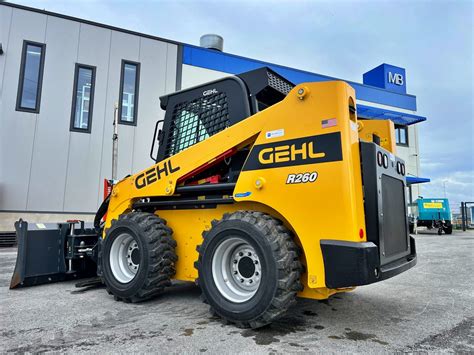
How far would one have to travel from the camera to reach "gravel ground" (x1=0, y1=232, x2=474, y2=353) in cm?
292

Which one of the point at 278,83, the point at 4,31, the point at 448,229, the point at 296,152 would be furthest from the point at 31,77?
the point at 448,229

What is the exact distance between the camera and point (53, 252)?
544 centimetres

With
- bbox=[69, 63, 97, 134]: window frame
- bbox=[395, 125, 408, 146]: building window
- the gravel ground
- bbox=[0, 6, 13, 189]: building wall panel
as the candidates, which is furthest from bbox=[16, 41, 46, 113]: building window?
bbox=[395, 125, 408, 146]: building window

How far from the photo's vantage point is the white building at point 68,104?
466 inches

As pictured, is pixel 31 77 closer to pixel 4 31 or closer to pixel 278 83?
pixel 4 31

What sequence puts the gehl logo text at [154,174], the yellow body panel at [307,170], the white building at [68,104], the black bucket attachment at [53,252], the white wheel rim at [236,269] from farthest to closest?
1. the white building at [68,104]
2. the black bucket attachment at [53,252]
3. the gehl logo text at [154,174]
4. the white wheel rim at [236,269]
5. the yellow body panel at [307,170]

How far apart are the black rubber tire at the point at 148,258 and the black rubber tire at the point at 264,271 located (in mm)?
852

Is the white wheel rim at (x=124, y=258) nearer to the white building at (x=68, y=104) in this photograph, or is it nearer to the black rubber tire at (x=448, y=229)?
the white building at (x=68, y=104)

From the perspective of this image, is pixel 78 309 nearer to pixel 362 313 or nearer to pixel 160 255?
pixel 160 255

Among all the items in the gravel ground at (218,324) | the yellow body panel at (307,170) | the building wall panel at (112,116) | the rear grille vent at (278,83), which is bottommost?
the gravel ground at (218,324)

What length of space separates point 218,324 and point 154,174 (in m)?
2.12

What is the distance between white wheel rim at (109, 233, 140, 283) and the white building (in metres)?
8.51

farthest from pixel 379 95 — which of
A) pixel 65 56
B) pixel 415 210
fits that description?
pixel 65 56

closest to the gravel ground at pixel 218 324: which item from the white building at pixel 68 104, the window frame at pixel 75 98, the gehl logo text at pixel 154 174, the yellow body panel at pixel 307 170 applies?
the yellow body panel at pixel 307 170
